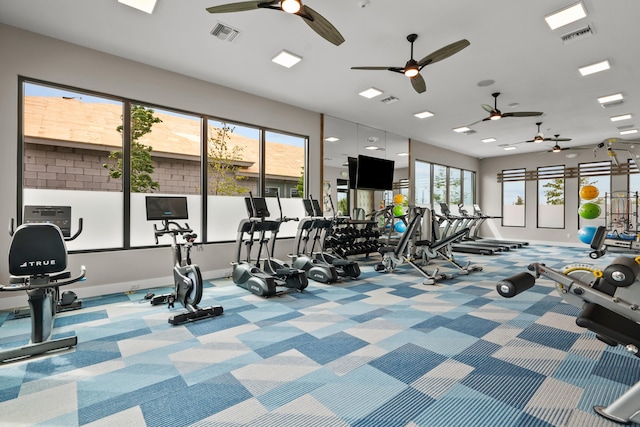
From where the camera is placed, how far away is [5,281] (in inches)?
160

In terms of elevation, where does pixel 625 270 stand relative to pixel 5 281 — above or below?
above

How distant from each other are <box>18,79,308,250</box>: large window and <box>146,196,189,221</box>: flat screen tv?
126 cm

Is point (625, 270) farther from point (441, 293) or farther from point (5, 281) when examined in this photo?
point (5, 281)

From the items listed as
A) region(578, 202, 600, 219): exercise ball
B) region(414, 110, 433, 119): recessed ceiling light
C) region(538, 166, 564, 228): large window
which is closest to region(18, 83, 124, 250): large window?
region(414, 110, 433, 119): recessed ceiling light

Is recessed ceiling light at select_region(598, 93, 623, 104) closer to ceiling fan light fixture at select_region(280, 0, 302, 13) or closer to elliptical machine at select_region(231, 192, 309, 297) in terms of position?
ceiling fan light fixture at select_region(280, 0, 302, 13)

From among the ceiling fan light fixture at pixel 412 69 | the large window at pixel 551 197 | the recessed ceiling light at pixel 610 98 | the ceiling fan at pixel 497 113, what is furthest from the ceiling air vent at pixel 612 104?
the large window at pixel 551 197

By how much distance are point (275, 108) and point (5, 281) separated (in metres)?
5.19

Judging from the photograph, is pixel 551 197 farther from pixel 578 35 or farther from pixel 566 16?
pixel 566 16

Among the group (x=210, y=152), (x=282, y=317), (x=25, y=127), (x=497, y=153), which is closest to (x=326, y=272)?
(x=282, y=317)

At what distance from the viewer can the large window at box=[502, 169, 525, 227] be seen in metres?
12.9

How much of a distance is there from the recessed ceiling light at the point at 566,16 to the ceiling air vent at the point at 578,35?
0.31 meters

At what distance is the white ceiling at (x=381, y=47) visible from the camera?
3.77m

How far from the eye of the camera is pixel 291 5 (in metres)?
2.94

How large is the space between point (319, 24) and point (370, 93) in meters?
3.36
